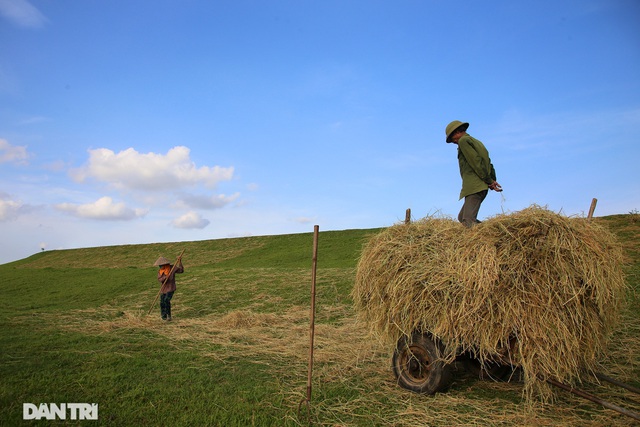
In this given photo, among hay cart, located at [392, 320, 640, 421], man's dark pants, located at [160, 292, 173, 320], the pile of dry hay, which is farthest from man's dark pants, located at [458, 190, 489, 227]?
man's dark pants, located at [160, 292, 173, 320]

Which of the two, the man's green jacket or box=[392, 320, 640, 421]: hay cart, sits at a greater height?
the man's green jacket

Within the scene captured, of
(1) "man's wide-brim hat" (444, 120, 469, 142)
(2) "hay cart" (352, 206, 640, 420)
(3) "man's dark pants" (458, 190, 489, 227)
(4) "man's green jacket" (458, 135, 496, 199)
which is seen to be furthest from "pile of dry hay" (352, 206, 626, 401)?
(1) "man's wide-brim hat" (444, 120, 469, 142)

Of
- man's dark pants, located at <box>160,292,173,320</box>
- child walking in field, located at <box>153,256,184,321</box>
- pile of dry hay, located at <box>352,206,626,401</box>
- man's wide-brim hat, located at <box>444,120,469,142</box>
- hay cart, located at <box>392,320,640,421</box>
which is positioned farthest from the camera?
man's dark pants, located at <box>160,292,173,320</box>

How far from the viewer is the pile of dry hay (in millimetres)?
4398

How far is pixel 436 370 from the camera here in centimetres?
504

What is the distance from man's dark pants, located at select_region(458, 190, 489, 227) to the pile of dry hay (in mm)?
595

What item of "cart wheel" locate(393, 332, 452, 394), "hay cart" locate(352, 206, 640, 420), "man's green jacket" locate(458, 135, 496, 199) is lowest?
"cart wheel" locate(393, 332, 452, 394)

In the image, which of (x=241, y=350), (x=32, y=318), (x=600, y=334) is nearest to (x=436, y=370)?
(x=600, y=334)

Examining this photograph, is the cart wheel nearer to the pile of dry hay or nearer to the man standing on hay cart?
the pile of dry hay

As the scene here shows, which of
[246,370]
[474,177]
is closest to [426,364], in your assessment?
[474,177]

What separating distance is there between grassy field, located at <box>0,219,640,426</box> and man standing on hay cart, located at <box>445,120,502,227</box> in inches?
59.1

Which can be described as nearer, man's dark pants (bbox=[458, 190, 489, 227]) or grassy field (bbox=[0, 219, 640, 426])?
grassy field (bbox=[0, 219, 640, 426])

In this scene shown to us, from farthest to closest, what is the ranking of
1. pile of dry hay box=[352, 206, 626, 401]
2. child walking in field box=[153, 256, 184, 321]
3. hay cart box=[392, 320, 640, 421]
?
1. child walking in field box=[153, 256, 184, 321]
2. hay cart box=[392, 320, 640, 421]
3. pile of dry hay box=[352, 206, 626, 401]

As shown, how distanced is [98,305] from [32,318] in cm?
372
